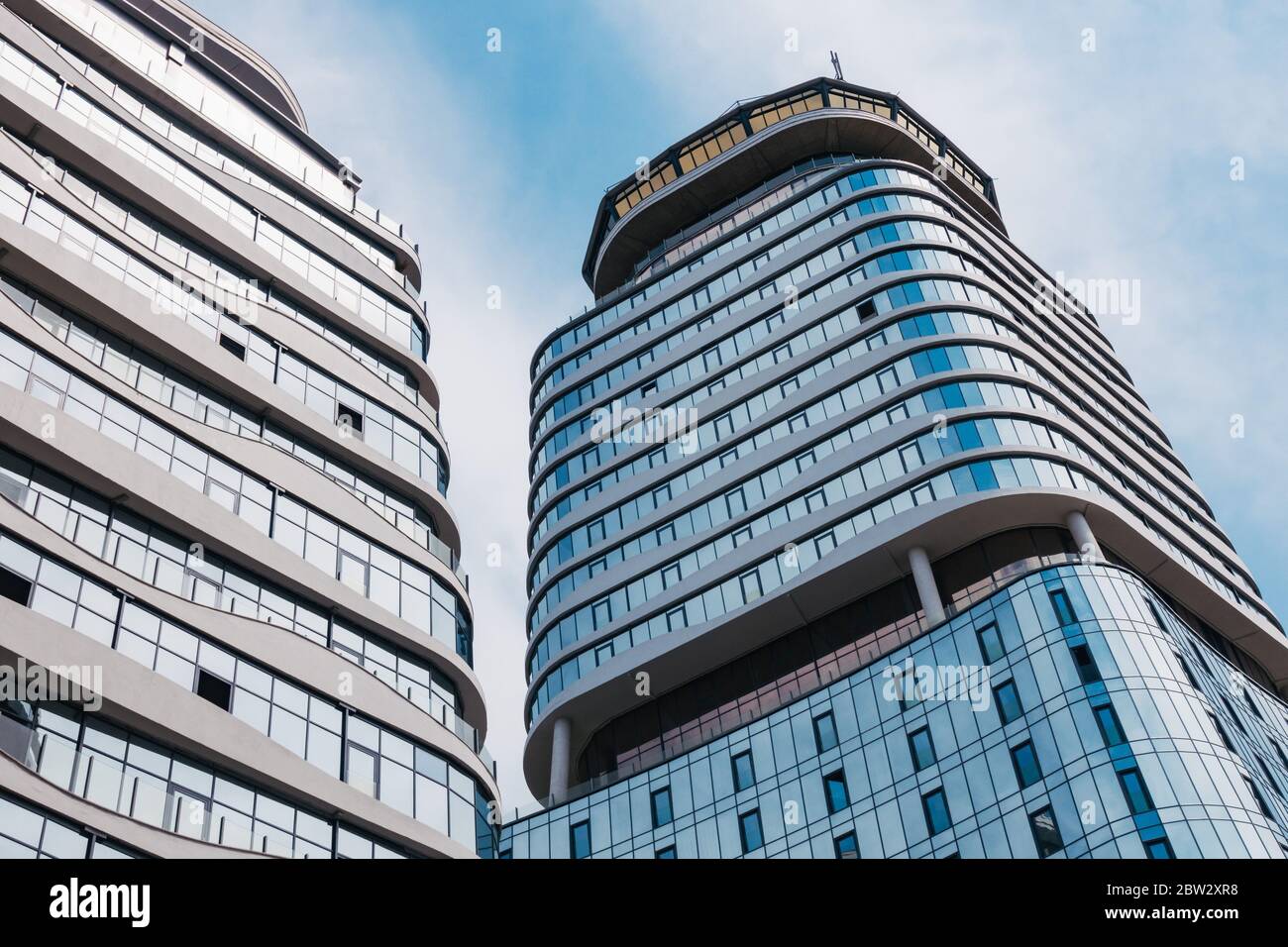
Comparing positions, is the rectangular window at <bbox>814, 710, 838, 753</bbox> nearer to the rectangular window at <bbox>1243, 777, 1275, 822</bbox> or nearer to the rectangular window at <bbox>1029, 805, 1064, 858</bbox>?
the rectangular window at <bbox>1029, 805, 1064, 858</bbox>

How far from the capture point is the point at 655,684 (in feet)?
215

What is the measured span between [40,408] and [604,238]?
69913 mm

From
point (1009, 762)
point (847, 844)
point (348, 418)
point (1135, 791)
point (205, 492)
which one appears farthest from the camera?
point (847, 844)

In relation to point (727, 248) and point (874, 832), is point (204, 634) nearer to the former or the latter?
point (874, 832)

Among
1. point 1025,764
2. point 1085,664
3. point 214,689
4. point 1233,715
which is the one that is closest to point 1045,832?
point 1025,764

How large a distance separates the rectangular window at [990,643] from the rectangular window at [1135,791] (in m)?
7.86

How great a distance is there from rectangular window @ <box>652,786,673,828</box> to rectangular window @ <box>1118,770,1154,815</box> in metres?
20.3

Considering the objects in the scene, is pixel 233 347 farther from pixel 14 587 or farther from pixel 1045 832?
pixel 1045 832

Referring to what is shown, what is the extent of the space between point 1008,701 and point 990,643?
302cm

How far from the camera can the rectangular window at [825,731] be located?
2172 inches

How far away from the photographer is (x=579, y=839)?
59.7m

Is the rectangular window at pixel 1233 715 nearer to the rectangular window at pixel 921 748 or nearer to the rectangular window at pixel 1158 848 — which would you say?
the rectangular window at pixel 921 748

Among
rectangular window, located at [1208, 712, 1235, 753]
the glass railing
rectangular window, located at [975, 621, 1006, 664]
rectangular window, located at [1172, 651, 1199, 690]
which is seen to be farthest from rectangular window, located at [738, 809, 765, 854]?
the glass railing

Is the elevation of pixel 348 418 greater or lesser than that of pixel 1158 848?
greater
